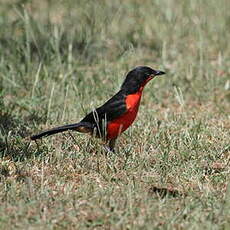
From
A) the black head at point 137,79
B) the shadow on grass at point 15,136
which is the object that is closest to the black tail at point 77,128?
the shadow on grass at point 15,136

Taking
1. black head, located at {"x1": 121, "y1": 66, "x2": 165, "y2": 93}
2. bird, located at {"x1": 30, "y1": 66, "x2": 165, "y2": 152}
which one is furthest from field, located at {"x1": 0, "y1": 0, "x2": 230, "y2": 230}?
black head, located at {"x1": 121, "y1": 66, "x2": 165, "y2": 93}

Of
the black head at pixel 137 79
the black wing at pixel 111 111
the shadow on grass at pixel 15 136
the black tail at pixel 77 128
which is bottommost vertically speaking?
the shadow on grass at pixel 15 136

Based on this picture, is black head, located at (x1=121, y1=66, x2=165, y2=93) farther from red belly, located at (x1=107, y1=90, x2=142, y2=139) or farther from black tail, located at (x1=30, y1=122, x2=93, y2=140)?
black tail, located at (x1=30, y1=122, x2=93, y2=140)

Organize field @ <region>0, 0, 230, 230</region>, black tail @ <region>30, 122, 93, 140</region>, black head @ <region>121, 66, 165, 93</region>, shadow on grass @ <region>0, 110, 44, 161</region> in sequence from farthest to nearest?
black head @ <region>121, 66, 165, 93</region> → black tail @ <region>30, 122, 93, 140</region> → shadow on grass @ <region>0, 110, 44, 161</region> → field @ <region>0, 0, 230, 230</region>

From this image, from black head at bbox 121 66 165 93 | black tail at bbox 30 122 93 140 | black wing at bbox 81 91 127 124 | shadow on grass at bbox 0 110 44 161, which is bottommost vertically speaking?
shadow on grass at bbox 0 110 44 161

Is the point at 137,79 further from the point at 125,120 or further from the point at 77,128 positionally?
the point at 77,128

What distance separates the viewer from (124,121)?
20.3 feet

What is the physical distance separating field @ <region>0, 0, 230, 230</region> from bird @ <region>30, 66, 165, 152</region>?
14cm

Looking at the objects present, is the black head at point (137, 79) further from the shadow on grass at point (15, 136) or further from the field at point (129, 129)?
the shadow on grass at point (15, 136)

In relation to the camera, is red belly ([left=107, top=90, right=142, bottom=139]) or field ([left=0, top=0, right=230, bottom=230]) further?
red belly ([left=107, top=90, right=142, bottom=139])

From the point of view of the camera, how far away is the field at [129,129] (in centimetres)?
455

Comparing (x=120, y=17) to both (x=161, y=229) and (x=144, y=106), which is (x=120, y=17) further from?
(x=161, y=229)

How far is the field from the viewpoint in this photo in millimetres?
4551

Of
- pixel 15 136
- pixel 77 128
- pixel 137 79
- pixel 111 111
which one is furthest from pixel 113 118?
pixel 15 136
